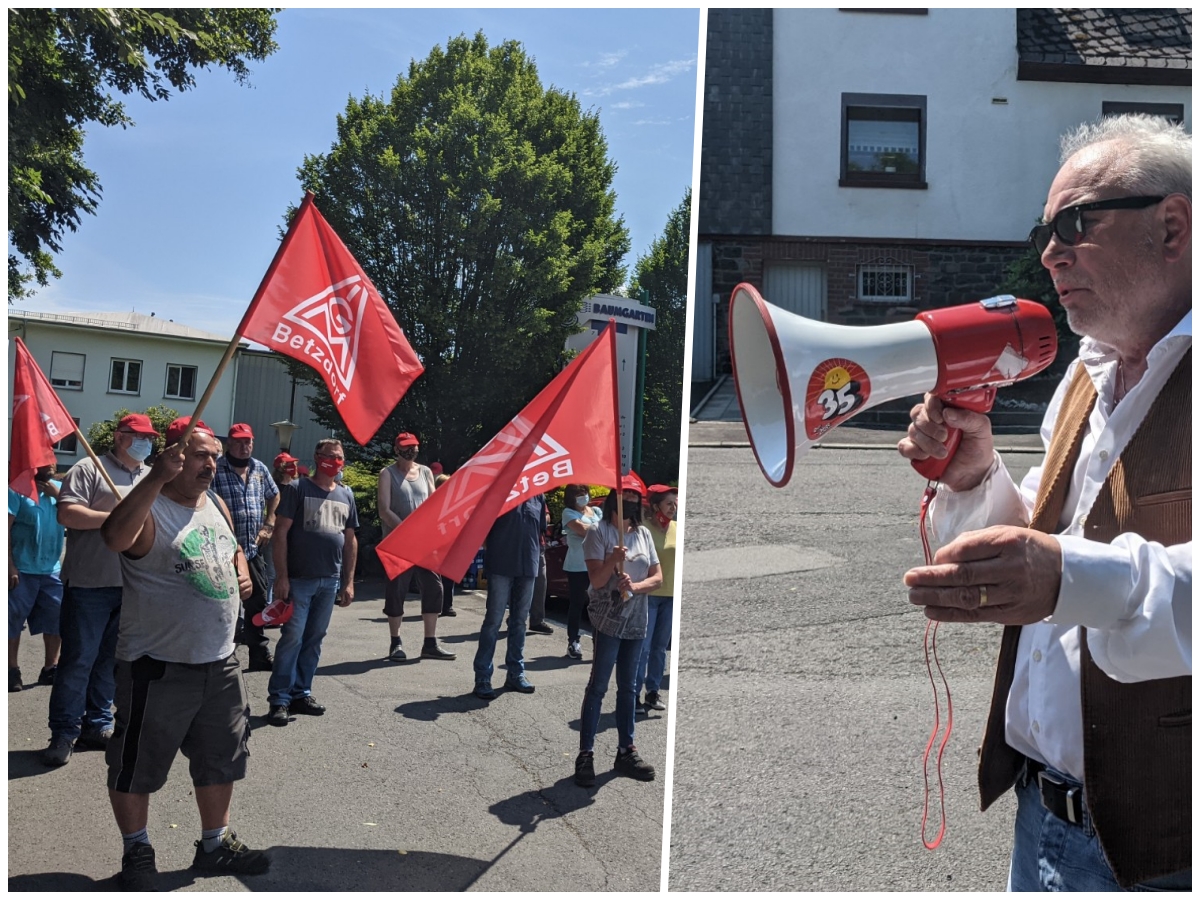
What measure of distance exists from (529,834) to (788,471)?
336cm

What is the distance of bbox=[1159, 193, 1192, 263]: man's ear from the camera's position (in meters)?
1.76

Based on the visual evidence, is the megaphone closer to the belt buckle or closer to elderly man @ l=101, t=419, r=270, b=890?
the belt buckle

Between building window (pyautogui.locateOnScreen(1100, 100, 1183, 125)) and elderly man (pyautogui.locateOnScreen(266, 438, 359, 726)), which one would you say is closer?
elderly man (pyautogui.locateOnScreen(266, 438, 359, 726))

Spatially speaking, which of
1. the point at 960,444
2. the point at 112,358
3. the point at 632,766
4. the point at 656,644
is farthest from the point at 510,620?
the point at 112,358

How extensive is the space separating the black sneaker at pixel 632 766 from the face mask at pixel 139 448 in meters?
2.94

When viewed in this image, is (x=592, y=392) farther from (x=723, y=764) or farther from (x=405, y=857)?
(x=405, y=857)

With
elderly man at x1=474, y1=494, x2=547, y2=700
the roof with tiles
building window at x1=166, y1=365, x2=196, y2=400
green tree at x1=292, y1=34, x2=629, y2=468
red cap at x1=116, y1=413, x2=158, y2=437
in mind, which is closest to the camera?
red cap at x1=116, y1=413, x2=158, y2=437

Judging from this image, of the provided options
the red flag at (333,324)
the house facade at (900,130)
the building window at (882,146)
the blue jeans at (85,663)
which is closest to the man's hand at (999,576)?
the red flag at (333,324)

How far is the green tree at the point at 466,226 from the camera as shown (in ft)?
67.3

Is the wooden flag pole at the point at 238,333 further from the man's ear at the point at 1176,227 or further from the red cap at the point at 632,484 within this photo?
the man's ear at the point at 1176,227

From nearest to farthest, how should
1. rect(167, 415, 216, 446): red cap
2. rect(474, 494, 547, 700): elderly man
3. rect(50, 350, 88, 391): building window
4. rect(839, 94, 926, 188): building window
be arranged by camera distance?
rect(167, 415, 216, 446): red cap < rect(474, 494, 547, 700): elderly man < rect(839, 94, 926, 188): building window < rect(50, 350, 88, 391): building window

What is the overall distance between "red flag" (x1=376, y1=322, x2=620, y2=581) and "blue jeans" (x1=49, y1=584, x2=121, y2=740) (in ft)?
5.63

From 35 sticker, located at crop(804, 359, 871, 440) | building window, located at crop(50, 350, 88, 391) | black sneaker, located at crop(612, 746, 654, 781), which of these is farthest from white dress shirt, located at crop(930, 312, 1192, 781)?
building window, located at crop(50, 350, 88, 391)

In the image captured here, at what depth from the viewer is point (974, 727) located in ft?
16.3
